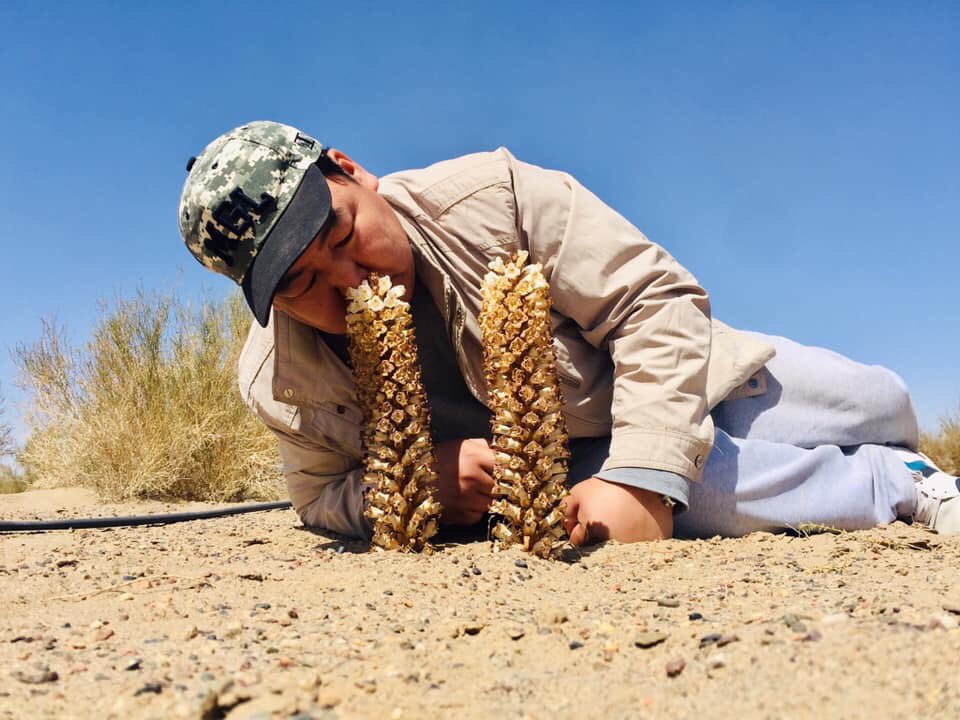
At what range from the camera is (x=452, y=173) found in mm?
3018

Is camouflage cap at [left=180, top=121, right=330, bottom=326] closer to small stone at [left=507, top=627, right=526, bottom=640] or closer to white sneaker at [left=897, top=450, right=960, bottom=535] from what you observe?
small stone at [left=507, top=627, right=526, bottom=640]

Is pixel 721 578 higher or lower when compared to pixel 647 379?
lower

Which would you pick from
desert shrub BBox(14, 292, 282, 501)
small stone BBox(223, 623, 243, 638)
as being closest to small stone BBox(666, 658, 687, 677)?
small stone BBox(223, 623, 243, 638)

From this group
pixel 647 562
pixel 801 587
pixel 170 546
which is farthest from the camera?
pixel 170 546

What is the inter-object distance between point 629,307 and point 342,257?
105cm

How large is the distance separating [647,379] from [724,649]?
143cm

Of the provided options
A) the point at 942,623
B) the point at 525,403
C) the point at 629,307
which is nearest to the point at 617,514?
the point at 525,403

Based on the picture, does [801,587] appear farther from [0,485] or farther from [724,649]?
[0,485]

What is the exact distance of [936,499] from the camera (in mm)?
3309

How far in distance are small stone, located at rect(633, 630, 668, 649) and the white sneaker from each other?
214 centimetres

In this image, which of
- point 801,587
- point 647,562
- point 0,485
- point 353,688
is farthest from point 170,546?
point 0,485

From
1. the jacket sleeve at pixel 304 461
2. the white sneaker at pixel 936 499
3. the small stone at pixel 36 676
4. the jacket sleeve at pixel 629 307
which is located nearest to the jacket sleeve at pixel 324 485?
the jacket sleeve at pixel 304 461

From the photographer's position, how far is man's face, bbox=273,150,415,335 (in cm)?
253

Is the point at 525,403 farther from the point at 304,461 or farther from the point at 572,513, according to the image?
the point at 304,461
